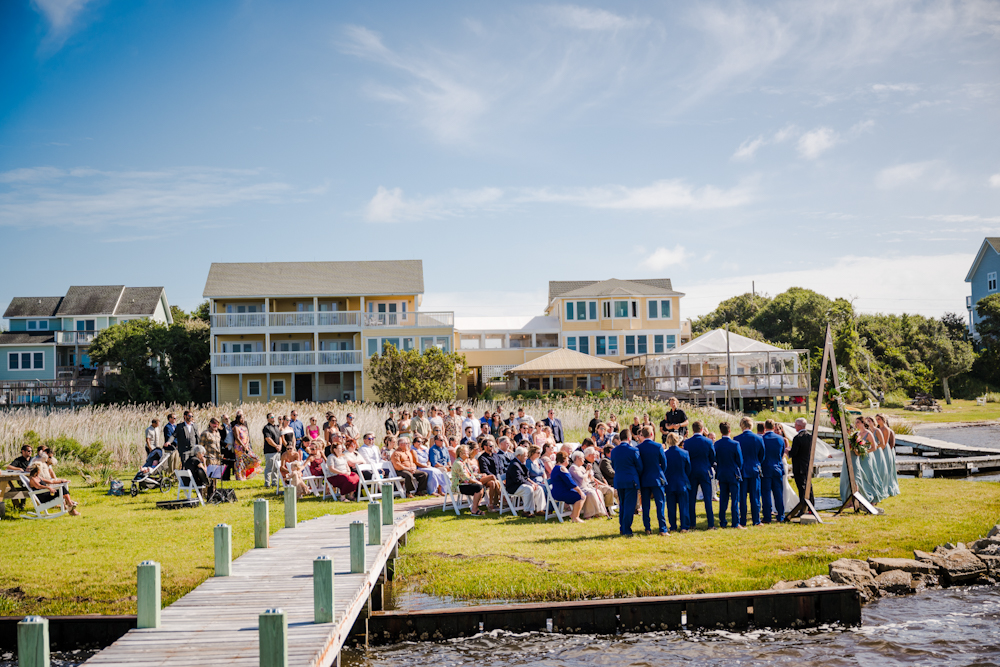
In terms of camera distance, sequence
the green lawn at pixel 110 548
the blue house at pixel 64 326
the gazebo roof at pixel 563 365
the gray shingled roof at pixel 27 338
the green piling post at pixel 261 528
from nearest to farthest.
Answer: the green lawn at pixel 110 548, the green piling post at pixel 261 528, the gazebo roof at pixel 563 365, the blue house at pixel 64 326, the gray shingled roof at pixel 27 338

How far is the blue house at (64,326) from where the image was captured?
54.6 metres

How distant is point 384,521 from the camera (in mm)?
11625

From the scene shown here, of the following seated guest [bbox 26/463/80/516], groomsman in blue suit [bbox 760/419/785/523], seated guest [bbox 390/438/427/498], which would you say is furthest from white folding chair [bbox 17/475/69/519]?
groomsman in blue suit [bbox 760/419/785/523]

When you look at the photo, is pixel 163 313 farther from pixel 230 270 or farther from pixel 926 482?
pixel 926 482

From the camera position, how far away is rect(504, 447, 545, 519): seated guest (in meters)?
13.6

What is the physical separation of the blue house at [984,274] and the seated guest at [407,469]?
4712 centimetres

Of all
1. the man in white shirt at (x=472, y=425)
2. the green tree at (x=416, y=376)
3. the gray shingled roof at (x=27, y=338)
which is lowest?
the man in white shirt at (x=472, y=425)

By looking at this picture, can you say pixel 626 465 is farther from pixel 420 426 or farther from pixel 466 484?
pixel 420 426

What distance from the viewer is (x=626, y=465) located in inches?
454

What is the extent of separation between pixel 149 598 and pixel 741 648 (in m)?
5.71

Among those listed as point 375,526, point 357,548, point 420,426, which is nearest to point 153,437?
point 420,426

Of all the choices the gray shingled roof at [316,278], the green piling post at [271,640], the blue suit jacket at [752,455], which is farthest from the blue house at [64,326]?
the green piling post at [271,640]

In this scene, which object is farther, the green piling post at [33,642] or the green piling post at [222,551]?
the green piling post at [222,551]

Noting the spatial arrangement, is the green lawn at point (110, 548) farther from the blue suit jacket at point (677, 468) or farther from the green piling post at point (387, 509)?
the blue suit jacket at point (677, 468)
